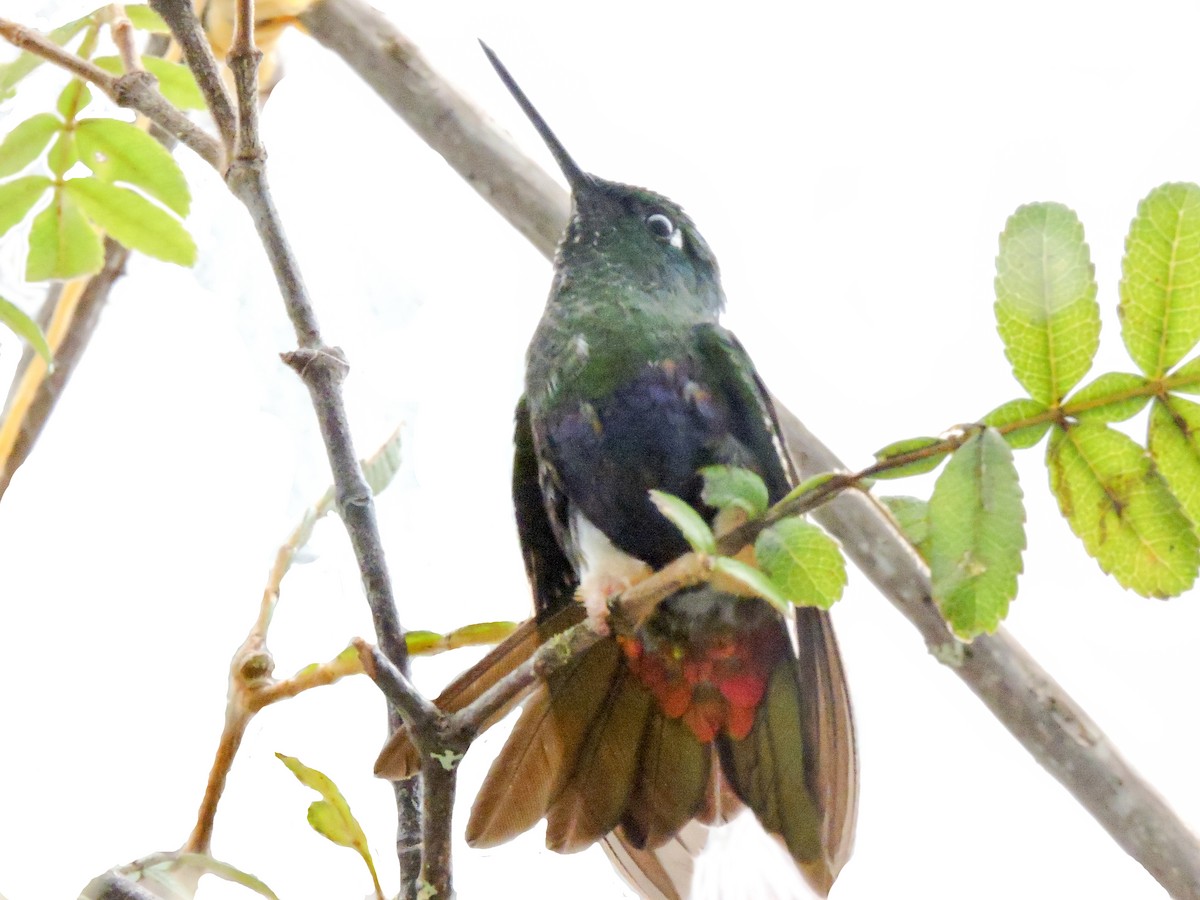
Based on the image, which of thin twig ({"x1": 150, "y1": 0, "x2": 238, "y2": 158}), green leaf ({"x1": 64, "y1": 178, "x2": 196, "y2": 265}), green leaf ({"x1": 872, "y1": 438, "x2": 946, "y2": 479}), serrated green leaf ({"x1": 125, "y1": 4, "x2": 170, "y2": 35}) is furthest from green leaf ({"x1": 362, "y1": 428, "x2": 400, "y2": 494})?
green leaf ({"x1": 872, "y1": 438, "x2": 946, "y2": 479})

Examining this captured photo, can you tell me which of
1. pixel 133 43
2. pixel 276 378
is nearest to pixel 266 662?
pixel 133 43

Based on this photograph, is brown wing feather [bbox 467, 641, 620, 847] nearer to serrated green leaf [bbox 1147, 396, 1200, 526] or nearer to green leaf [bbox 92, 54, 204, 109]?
serrated green leaf [bbox 1147, 396, 1200, 526]

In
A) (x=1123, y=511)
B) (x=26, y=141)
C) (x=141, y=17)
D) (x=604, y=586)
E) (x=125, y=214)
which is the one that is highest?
(x=141, y=17)

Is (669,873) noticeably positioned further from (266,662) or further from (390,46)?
(390,46)

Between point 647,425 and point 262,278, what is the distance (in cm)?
82

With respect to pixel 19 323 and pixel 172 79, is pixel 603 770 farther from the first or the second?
pixel 172 79

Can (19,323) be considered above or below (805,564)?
above

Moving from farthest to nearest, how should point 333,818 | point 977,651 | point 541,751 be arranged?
point 977,651
point 541,751
point 333,818

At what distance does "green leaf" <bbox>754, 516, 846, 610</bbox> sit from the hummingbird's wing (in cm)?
35

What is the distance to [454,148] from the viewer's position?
1.38 metres

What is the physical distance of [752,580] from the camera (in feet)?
1.84

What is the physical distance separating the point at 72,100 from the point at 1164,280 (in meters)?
0.90

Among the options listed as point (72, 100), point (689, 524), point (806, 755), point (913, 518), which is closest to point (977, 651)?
point (806, 755)

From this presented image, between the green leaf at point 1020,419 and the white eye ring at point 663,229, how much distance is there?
88 cm
